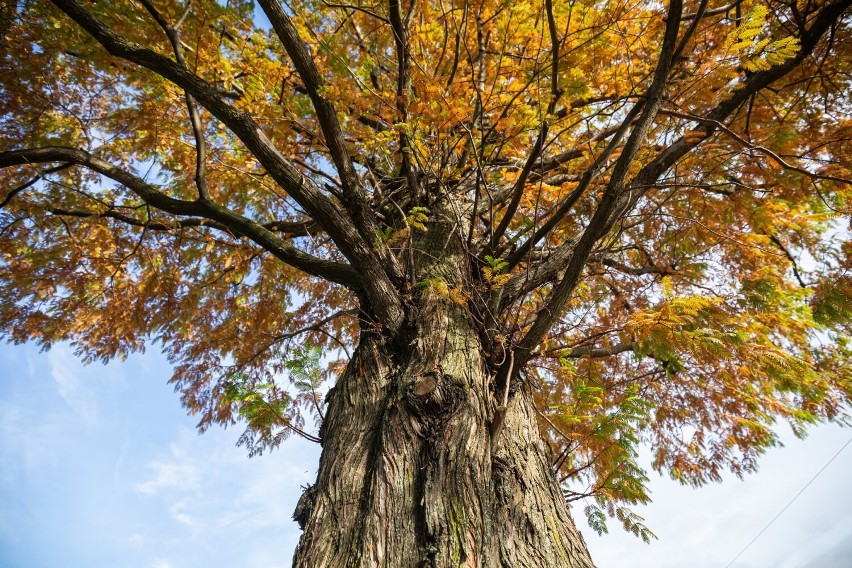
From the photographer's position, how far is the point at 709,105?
3.13 metres

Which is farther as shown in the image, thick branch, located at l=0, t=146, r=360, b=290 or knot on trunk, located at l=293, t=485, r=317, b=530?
thick branch, located at l=0, t=146, r=360, b=290

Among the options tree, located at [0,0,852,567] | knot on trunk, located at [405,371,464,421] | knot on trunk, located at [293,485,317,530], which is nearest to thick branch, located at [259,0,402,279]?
tree, located at [0,0,852,567]

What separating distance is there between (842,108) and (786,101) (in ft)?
1.90

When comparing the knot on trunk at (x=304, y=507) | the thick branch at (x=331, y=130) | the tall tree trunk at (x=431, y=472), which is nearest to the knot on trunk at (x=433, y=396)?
the tall tree trunk at (x=431, y=472)

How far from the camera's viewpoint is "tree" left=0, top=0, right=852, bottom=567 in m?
1.74

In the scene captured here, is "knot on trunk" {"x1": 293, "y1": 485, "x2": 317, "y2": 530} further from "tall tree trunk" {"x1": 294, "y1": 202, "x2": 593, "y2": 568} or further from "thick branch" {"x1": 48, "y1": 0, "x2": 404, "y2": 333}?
"thick branch" {"x1": 48, "y1": 0, "x2": 404, "y2": 333}

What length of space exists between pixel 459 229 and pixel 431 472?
1.24 metres

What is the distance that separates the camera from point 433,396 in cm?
181

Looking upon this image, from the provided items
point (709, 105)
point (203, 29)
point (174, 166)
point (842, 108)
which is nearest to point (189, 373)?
point (174, 166)

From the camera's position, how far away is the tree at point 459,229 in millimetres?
1740

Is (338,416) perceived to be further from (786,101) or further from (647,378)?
(786,101)

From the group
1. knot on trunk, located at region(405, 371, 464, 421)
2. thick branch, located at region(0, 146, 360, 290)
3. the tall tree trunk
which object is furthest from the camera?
thick branch, located at region(0, 146, 360, 290)

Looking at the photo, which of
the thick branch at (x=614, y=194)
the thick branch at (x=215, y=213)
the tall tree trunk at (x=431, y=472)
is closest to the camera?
the tall tree trunk at (x=431, y=472)

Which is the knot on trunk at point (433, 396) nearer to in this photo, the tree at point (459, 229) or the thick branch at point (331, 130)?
the tree at point (459, 229)
